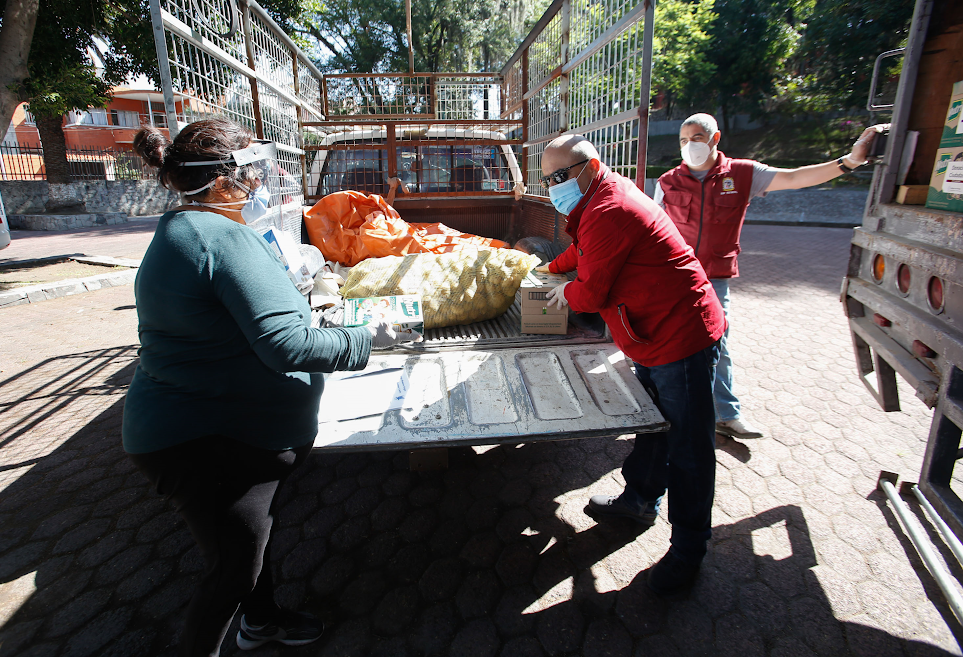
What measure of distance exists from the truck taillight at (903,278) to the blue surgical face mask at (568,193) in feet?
4.38

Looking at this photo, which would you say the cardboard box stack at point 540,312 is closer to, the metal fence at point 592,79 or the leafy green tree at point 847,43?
the metal fence at point 592,79

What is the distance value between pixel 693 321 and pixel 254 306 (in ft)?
5.06

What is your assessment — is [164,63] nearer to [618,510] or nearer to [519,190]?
[618,510]

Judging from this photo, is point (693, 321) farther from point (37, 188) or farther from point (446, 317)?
point (37, 188)

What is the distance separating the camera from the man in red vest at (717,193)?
9.78ft

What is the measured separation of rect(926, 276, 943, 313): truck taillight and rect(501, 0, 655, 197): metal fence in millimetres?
1578

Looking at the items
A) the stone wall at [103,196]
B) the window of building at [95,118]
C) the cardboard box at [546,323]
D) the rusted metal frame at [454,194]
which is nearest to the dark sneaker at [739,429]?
the cardboard box at [546,323]

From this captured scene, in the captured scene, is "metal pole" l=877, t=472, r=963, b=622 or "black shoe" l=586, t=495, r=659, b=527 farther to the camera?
"black shoe" l=586, t=495, r=659, b=527

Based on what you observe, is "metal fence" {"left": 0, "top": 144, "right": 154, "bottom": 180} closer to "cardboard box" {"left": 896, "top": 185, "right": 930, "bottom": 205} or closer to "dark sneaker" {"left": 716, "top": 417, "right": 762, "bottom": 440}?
"dark sneaker" {"left": 716, "top": 417, "right": 762, "bottom": 440}

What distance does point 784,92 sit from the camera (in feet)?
77.9

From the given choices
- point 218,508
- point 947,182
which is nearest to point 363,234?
Answer: point 218,508

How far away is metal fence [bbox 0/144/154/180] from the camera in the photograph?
15.9 meters

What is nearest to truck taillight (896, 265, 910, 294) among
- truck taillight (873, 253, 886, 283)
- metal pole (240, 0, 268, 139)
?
truck taillight (873, 253, 886, 283)

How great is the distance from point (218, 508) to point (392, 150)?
5079mm
